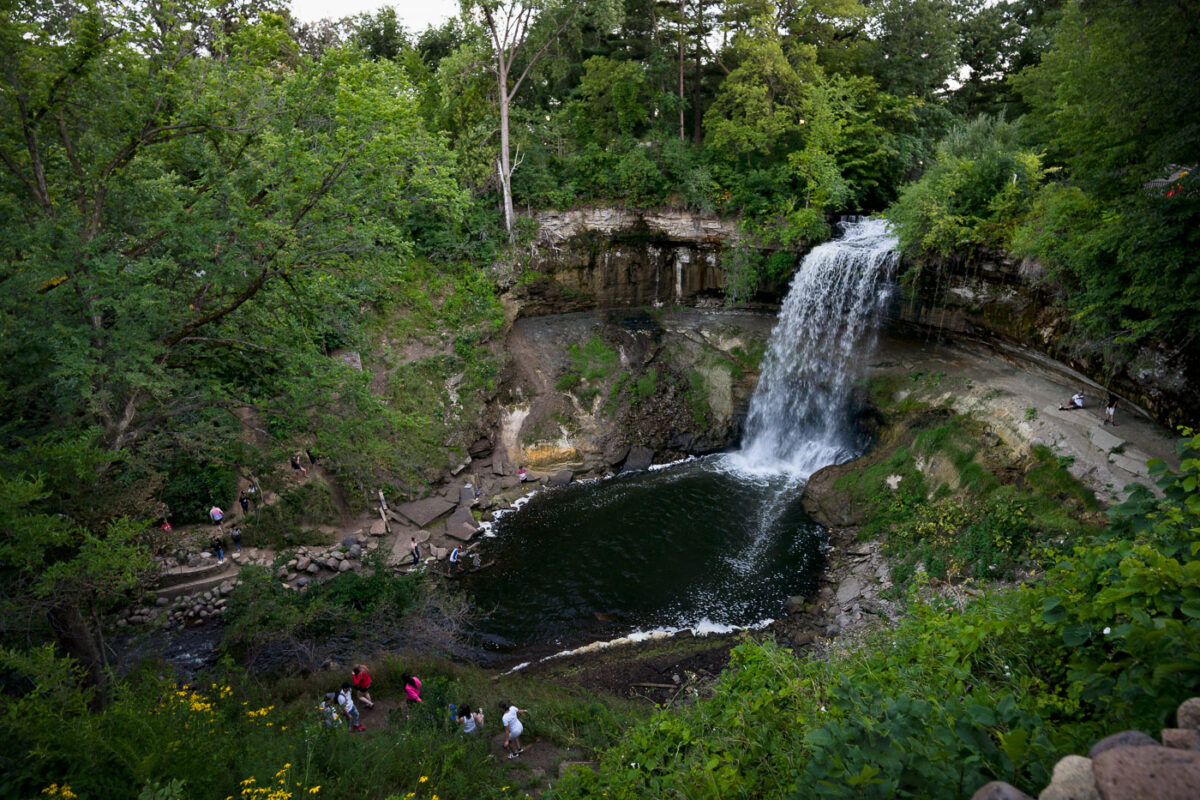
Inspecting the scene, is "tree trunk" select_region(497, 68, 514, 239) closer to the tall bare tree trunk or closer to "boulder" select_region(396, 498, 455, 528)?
the tall bare tree trunk

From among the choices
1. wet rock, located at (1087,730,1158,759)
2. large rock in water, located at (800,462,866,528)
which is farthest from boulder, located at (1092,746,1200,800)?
large rock in water, located at (800,462,866,528)

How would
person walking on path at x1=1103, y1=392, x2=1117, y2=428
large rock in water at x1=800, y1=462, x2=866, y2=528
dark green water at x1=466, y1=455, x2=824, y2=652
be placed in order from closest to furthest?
person walking on path at x1=1103, y1=392, x2=1117, y2=428 < dark green water at x1=466, y1=455, x2=824, y2=652 < large rock in water at x1=800, y1=462, x2=866, y2=528

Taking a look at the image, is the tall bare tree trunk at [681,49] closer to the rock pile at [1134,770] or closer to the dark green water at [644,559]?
the dark green water at [644,559]

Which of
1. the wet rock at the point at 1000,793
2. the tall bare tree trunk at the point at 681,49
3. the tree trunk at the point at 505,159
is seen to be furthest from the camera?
the tall bare tree trunk at the point at 681,49

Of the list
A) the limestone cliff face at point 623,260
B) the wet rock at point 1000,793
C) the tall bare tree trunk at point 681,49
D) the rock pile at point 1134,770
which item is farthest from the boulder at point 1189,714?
the tall bare tree trunk at point 681,49

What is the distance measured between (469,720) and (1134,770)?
9.55m

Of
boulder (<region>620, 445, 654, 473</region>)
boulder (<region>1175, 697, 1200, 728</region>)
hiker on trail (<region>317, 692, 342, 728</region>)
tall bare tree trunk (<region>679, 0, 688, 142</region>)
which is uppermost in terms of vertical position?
tall bare tree trunk (<region>679, 0, 688, 142</region>)

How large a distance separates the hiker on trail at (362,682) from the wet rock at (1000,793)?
35.4 ft

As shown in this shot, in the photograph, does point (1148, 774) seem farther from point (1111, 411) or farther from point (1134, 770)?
point (1111, 411)

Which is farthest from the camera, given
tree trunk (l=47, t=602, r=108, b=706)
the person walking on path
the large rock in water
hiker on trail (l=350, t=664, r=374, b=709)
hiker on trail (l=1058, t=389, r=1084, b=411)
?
the large rock in water

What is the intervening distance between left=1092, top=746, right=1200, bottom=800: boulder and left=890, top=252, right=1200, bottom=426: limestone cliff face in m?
14.8

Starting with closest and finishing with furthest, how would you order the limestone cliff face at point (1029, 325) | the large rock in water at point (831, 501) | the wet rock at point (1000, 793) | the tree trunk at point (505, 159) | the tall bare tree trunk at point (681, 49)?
the wet rock at point (1000, 793) < the limestone cliff face at point (1029, 325) < the large rock in water at point (831, 501) < the tree trunk at point (505, 159) < the tall bare tree trunk at point (681, 49)

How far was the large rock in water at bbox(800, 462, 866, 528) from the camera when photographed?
17641 millimetres

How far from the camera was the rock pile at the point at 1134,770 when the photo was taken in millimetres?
2088
